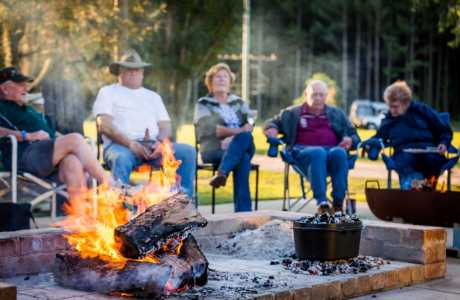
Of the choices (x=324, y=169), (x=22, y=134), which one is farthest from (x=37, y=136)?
(x=324, y=169)

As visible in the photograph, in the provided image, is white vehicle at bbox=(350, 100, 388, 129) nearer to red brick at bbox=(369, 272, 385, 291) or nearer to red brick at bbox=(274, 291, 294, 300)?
red brick at bbox=(369, 272, 385, 291)

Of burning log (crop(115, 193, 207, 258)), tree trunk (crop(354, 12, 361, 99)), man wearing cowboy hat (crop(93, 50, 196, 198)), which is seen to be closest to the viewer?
burning log (crop(115, 193, 207, 258))

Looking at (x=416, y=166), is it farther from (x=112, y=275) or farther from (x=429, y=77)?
(x=429, y=77)

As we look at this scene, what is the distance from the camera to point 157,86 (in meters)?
17.0

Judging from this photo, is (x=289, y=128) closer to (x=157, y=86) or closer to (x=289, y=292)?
(x=289, y=292)

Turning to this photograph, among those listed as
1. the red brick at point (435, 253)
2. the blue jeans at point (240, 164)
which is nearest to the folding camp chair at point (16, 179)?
the blue jeans at point (240, 164)

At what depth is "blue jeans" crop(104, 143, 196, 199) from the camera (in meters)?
6.08

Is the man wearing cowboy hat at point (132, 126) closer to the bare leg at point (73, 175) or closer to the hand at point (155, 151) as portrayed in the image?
the hand at point (155, 151)

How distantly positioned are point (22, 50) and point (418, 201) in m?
6.57

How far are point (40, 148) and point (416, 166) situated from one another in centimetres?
336

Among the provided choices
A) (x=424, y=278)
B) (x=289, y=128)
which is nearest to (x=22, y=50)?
(x=289, y=128)

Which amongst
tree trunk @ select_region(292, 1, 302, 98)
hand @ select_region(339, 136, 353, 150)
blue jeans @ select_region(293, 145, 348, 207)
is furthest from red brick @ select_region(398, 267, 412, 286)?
tree trunk @ select_region(292, 1, 302, 98)

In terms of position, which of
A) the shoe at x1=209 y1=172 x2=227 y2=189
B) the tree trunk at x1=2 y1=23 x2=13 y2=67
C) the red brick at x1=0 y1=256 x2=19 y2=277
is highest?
the tree trunk at x1=2 y1=23 x2=13 y2=67

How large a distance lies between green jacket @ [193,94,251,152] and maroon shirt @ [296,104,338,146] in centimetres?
47
